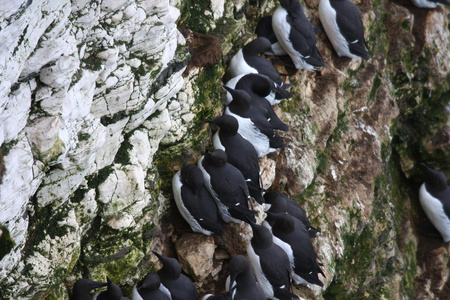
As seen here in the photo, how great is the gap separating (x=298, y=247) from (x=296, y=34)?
2.87m

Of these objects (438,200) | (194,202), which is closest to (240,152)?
(194,202)

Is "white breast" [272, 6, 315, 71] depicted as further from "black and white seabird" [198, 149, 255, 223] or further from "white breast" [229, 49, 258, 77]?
"black and white seabird" [198, 149, 255, 223]

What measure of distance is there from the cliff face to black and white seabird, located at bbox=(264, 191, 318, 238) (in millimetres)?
227

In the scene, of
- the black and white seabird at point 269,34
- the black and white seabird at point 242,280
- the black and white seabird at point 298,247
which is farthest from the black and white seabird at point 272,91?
the black and white seabird at point 242,280

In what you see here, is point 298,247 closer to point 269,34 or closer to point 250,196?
point 250,196

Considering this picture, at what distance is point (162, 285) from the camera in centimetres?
546

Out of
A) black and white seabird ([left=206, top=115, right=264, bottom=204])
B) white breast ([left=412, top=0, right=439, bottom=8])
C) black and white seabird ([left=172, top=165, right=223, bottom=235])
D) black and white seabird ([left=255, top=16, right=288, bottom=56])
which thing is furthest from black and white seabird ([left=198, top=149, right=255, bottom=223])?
white breast ([left=412, top=0, right=439, bottom=8])

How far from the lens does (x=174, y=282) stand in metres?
5.44

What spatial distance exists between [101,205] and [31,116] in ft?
4.63

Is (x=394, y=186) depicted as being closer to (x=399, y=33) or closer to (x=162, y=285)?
(x=399, y=33)

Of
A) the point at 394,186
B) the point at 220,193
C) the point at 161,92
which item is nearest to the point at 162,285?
the point at 220,193

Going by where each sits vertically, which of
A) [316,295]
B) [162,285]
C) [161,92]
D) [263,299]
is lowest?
[316,295]

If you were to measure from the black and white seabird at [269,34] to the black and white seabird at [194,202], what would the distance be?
2.58 metres

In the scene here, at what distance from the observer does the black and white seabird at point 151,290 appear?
17.3 feet
